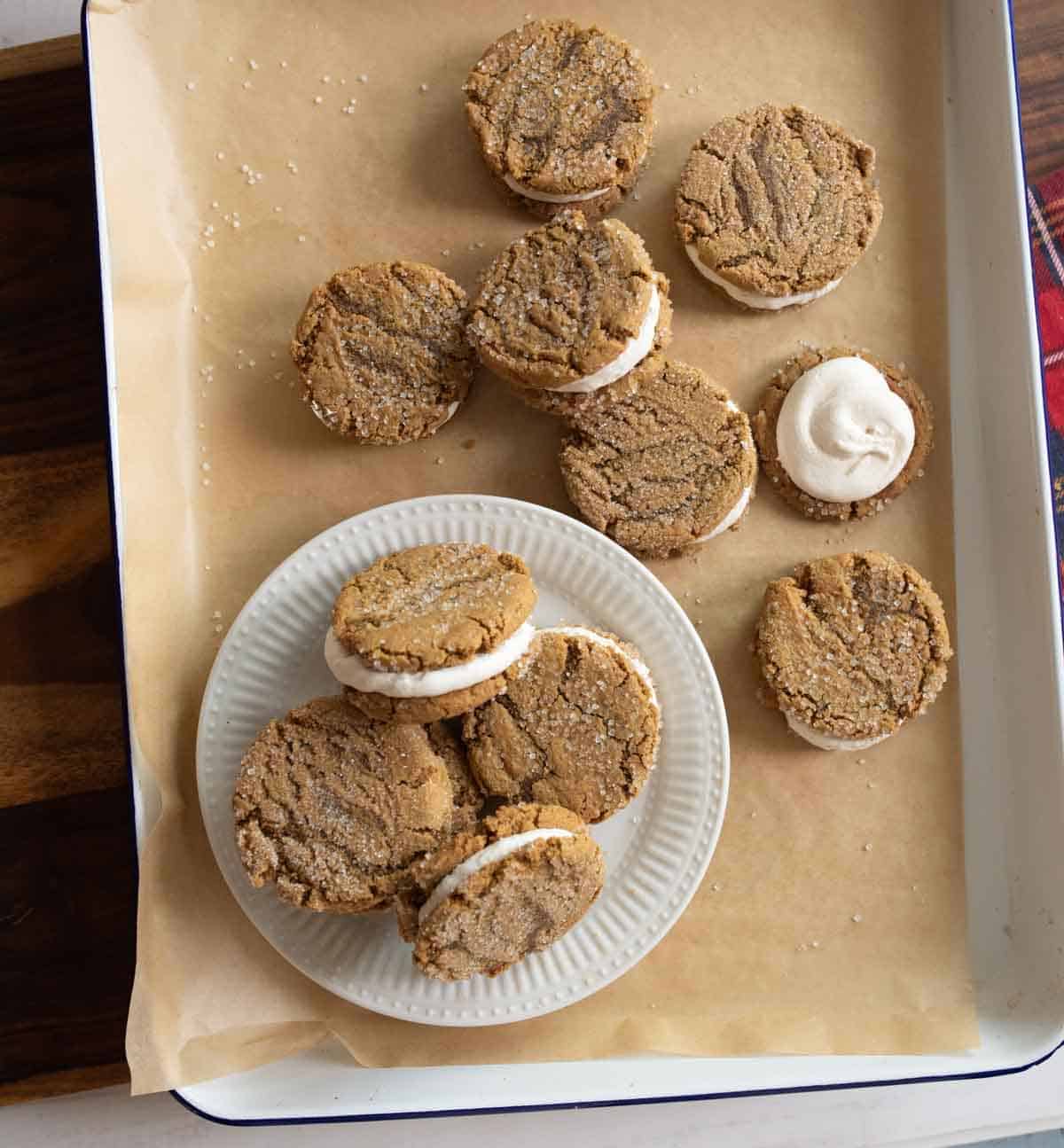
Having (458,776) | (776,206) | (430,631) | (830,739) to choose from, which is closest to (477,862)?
(458,776)

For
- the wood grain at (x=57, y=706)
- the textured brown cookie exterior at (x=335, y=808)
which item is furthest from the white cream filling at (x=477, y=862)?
the wood grain at (x=57, y=706)

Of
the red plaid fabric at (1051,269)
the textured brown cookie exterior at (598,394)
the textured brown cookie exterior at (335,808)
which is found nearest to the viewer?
the textured brown cookie exterior at (335,808)

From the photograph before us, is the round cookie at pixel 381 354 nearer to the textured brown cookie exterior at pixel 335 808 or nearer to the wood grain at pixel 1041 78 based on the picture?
the textured brown cookie exterior at pixel 335 808

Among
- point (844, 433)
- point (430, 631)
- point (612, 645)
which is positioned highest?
point (844, 433)

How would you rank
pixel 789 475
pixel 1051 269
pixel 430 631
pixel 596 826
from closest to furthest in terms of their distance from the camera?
1. pixel 430 631
2. pixel 596 826
3. pixel 789 475
4. pixel 1051 269

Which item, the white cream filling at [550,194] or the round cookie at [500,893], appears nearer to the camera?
the round cookie at [500,893]

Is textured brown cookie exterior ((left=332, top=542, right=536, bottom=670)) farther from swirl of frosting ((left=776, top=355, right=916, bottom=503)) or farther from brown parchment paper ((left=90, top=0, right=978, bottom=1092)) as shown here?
swirl of frosting ((left=776, top=355, right=916, bottom=503))

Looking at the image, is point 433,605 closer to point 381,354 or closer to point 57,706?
point 381,354

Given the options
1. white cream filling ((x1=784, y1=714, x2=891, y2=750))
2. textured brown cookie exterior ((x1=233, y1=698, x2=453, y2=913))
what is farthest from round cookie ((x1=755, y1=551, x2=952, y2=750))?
textured brown cookie exterior ((x1=233, y1=698, x2=453, y2=913))
